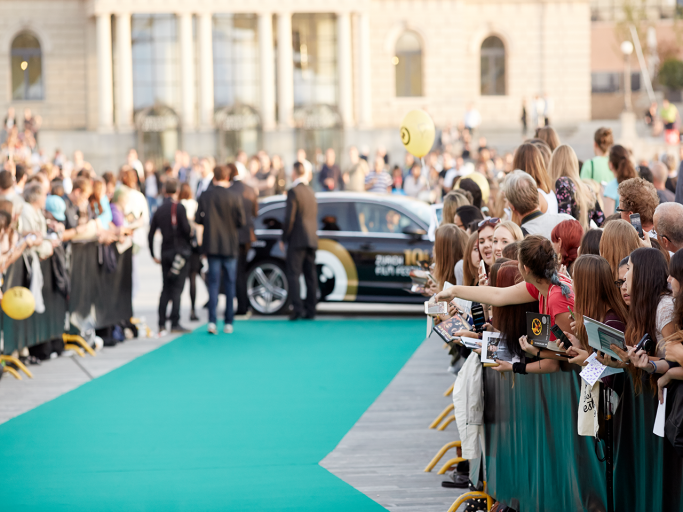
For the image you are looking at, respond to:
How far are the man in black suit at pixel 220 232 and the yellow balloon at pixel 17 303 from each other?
3773 mm

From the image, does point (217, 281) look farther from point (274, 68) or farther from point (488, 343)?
point (274, 68)

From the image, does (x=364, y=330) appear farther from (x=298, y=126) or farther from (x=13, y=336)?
(x=298, y=126)

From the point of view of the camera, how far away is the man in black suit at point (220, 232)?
1379cm

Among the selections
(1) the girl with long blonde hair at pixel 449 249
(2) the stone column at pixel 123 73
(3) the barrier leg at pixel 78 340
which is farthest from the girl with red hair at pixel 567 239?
(2) the stone column at pixel 123 73

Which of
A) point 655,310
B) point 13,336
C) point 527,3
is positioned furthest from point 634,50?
point 655,310

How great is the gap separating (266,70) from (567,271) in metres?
41.9

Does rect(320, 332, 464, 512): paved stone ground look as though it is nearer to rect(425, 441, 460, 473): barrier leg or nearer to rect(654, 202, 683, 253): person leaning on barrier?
rect(425, 441, 460, 473): barrier leg

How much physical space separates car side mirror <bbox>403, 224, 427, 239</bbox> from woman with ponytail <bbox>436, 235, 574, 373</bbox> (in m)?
8.99

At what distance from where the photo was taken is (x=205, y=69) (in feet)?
154

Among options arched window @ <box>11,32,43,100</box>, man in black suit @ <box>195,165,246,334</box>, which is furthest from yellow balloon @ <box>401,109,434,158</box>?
arched window @ <box>11,32,43,100</box>

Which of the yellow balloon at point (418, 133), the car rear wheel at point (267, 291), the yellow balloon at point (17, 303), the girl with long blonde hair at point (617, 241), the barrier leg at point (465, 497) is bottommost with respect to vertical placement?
the barrier leg at point (465, 497)

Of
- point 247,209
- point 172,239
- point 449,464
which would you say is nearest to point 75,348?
point 172,239

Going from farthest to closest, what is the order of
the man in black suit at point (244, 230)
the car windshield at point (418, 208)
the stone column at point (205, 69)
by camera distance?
the stone column at point (205, 69), the car windshield at point (418, 208), the man in black suit at point (244, 230)

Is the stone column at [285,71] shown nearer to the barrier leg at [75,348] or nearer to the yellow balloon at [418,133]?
the barrier leg at [75,348]
